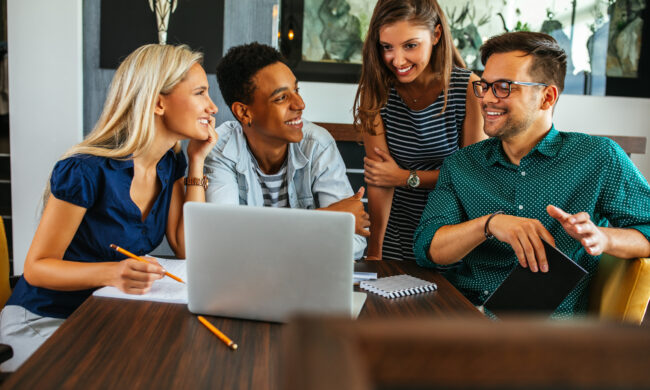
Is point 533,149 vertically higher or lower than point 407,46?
lower

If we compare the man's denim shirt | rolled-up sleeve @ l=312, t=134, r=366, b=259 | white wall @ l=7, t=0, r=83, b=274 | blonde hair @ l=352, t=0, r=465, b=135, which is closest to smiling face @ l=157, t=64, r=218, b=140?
the man's denim shirt

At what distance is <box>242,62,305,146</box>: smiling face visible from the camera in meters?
2.00

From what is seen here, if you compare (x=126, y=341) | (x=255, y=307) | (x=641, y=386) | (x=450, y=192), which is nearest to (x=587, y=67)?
(x=450, y=192)

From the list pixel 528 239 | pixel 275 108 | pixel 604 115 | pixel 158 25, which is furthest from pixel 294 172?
pixel 604 115

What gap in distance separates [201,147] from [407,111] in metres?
0.78

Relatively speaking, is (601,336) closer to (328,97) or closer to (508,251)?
(508,251)

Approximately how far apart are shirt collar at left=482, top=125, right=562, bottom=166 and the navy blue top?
1031 millimetres

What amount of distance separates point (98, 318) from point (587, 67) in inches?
137

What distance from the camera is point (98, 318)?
1.07 m

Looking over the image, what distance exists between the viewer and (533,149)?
1.61m

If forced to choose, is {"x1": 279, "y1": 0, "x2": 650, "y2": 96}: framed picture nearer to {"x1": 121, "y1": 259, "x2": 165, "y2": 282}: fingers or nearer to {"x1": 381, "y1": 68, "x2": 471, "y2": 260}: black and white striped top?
{"x1": 381, "y1": 68, "x2": 471, "y2": 260}: black and white striped top

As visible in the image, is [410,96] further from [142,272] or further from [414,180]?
[142,272]

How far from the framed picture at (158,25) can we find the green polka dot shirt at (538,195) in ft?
5.98

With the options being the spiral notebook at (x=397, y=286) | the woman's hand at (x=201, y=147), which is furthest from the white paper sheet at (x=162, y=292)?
the woman's hand at (x=201, y=147)
